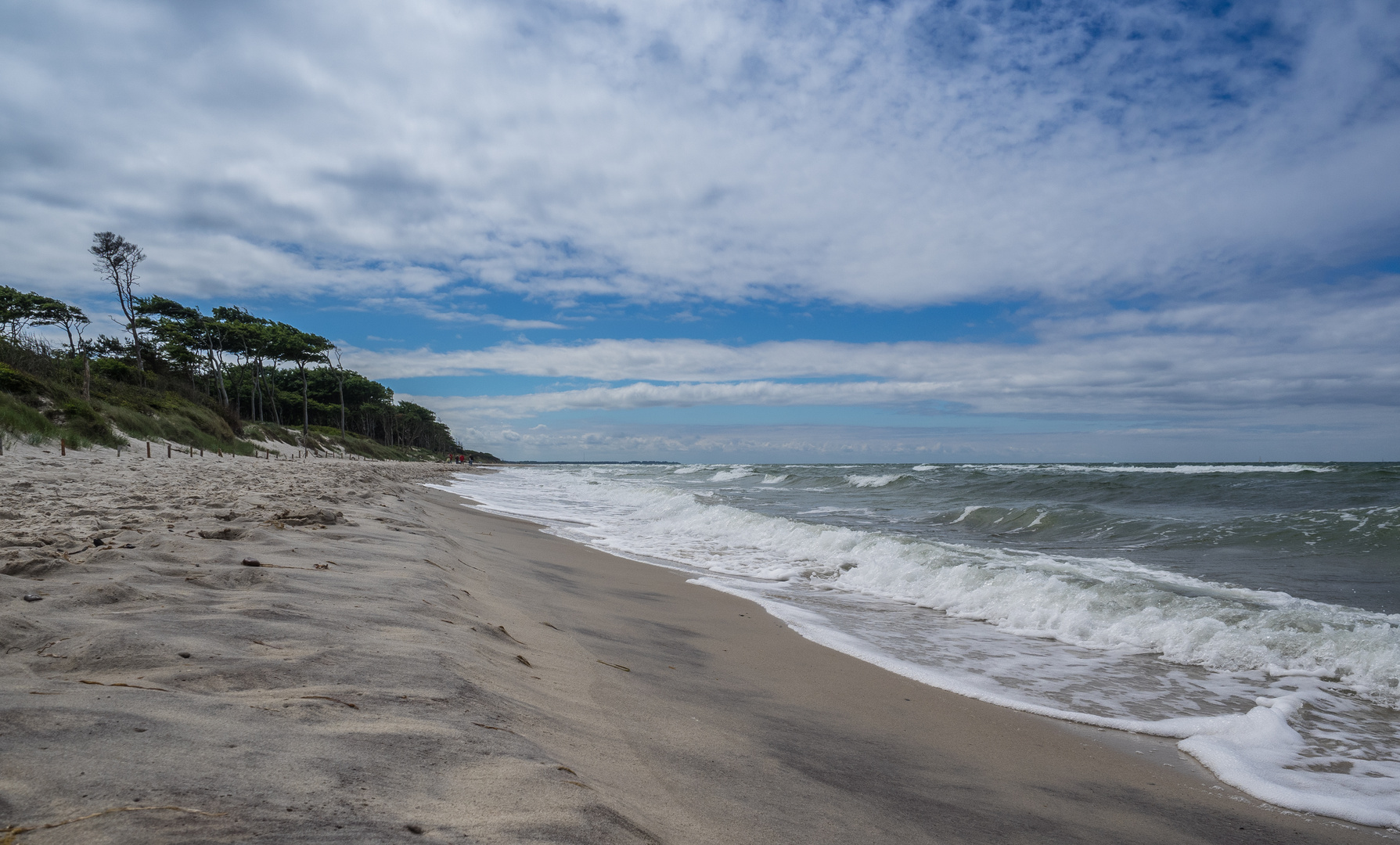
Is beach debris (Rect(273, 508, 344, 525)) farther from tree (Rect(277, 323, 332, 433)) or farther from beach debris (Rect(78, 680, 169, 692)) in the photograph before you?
tree (Rect(277, 323, 332, 433))

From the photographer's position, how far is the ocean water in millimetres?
3736

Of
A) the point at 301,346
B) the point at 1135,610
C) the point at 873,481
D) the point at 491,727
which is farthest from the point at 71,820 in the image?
the point at 301,346

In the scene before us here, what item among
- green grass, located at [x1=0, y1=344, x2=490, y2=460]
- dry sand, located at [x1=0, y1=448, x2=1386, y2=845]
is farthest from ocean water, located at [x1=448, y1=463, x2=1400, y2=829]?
green grass, located at [x1=0, y1=344, x2=490, y2=460]

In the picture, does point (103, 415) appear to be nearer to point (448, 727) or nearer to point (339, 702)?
point (339, 702)

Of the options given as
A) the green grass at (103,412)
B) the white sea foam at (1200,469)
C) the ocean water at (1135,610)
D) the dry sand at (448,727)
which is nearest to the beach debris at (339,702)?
the dry sand at (448,727)

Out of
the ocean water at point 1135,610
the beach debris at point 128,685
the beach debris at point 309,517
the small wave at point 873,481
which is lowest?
the ocean water at point 1135,610

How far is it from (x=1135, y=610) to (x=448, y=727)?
640 cm

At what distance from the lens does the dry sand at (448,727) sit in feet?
4.86

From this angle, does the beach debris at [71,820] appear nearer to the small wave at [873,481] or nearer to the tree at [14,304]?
the small wave at [873,481]

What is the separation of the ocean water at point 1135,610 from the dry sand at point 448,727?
48 centimetres

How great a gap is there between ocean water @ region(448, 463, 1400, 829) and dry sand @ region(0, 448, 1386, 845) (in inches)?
18.9

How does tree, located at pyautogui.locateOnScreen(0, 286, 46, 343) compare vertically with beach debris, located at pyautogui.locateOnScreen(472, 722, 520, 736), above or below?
above

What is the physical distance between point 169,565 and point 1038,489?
22701 millimetres

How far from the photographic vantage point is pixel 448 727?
6.86 ft
